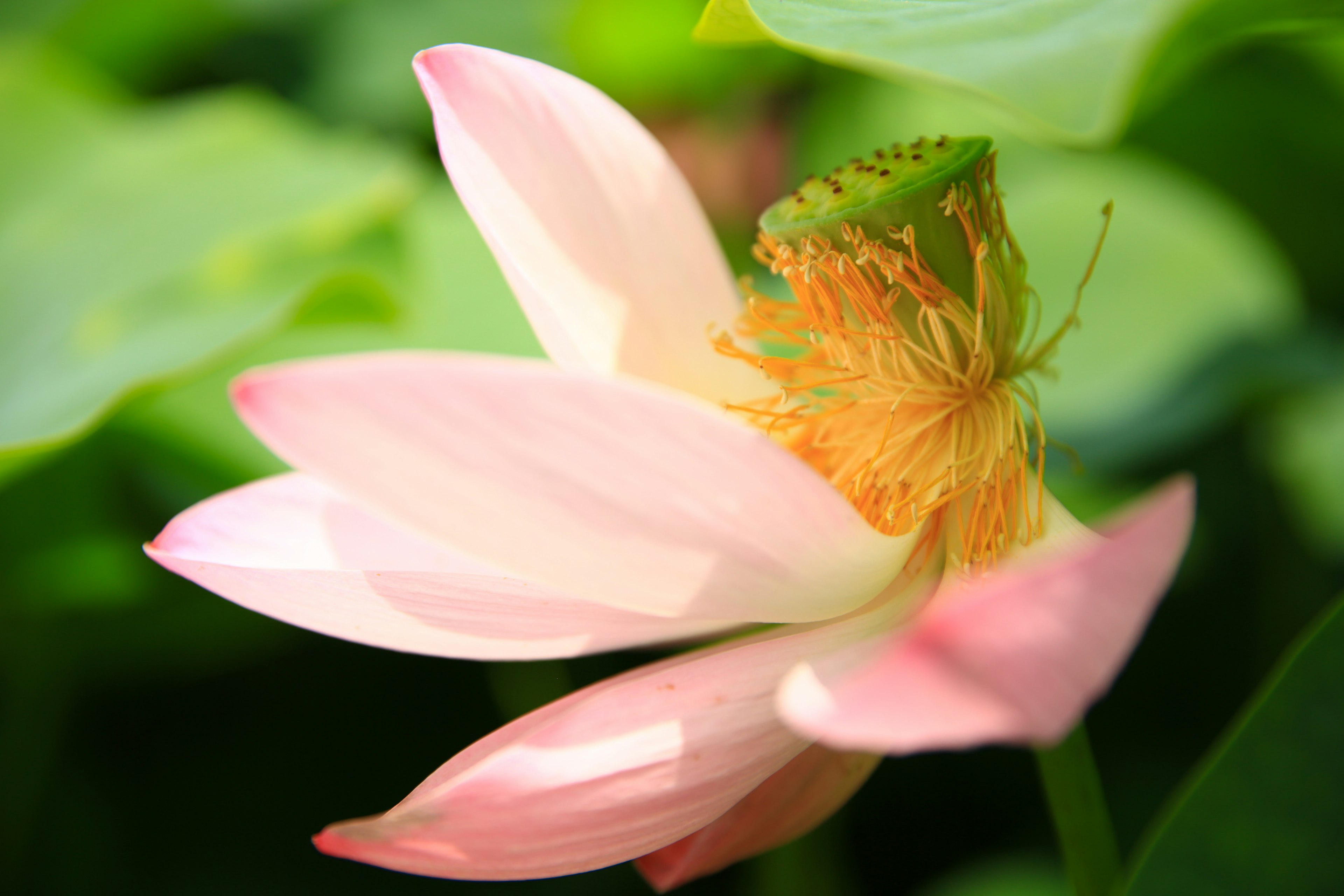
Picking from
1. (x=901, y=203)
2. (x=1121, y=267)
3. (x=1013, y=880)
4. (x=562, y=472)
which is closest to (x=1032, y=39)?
(x=901, y=203)

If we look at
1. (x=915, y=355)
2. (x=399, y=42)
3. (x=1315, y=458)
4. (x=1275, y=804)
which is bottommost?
(x=1315, y=458)

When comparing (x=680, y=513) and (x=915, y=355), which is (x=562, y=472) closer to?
(x=680, y=513)

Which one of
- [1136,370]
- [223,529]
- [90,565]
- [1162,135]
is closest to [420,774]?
[90,565]

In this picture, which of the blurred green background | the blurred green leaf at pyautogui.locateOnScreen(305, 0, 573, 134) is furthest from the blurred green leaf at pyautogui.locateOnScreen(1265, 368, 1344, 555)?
the blurred green leaf at pyautogui.locateOnScreen(305, 0, 573, 134)

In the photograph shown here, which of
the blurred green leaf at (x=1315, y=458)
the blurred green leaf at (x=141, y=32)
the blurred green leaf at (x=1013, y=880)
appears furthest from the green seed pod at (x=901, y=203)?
the blurred green leaf at (x=141, y=32)

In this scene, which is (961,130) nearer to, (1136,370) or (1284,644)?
(1136,370)

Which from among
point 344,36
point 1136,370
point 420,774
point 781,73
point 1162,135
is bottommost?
point 420,774
